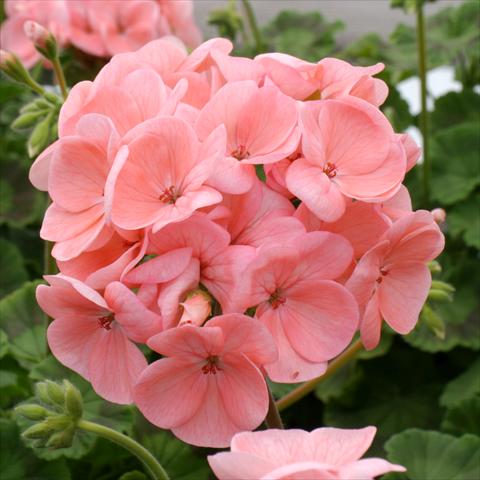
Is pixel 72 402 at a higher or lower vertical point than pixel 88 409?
higher

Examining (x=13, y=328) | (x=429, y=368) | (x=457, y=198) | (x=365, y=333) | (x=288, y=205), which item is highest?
(x=288, y=205)

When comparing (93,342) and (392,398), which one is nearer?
(93,342)

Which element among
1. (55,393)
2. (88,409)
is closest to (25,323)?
(88,409)

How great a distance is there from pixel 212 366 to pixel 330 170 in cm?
19

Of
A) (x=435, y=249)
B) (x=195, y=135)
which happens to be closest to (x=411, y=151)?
(x=435, y=249)

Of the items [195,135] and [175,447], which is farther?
[175,447]

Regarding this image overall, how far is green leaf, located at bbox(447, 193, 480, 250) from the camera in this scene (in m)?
1.75

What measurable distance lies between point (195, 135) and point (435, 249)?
233 millimetres

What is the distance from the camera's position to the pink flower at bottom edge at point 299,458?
0.65 meters

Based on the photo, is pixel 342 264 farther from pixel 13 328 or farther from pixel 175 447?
pixel 13 328

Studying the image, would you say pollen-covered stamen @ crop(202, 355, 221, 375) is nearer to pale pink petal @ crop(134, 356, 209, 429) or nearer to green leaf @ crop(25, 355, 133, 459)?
pale pink petal @ crop(134, 356, 209, 429)

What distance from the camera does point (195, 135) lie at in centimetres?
86

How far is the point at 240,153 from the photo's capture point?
35.2 inches

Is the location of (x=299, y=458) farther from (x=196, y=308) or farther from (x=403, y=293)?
(x=403, y=293)
